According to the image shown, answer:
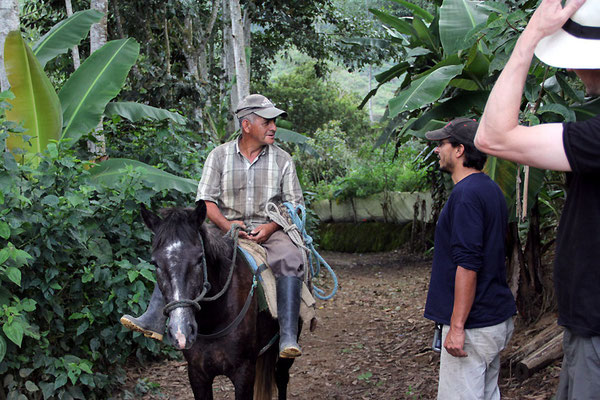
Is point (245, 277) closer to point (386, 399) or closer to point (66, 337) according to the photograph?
point (66, 337)

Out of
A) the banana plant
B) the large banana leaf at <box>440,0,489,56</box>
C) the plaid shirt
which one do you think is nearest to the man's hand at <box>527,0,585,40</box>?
the plaid shirt

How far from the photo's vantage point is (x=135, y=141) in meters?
6.49

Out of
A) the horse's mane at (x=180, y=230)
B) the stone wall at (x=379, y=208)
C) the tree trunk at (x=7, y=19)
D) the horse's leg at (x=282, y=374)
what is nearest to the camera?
the horse's mane at (x=180, y=230)

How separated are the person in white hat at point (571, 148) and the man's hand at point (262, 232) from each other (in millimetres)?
2323

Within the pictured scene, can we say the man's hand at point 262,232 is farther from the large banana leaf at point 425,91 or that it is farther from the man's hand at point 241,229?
the large banana leaf at point 425,91

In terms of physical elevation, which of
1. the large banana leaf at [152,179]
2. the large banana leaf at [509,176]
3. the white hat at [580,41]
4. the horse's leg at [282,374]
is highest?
the white hat at [580,41]

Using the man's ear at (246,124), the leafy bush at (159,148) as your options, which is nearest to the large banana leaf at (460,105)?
the man's ear at (246,124)

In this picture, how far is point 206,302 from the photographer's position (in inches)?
131

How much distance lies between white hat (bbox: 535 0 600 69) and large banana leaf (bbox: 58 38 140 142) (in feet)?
15.4

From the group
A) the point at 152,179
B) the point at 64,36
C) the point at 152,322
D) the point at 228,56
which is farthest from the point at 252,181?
the point at 228,56

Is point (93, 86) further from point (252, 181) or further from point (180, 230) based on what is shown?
point (180, 230)

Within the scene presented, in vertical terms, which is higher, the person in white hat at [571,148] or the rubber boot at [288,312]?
the person in white hat at [571,148]

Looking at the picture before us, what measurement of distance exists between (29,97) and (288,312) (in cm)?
324

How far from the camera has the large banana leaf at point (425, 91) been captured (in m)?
4.20
